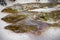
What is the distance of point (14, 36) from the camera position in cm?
117

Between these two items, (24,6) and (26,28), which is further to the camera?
(24,6)

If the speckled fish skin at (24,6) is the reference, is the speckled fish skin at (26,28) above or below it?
below

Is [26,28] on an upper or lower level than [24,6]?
lower

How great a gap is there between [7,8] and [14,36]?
0.31m

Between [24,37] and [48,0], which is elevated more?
[48,0]

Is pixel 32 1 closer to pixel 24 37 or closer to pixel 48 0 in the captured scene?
pixel 48 0

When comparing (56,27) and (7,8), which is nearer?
(56,27)

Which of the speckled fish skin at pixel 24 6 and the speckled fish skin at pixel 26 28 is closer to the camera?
the speckled fish skin at pixel 26 28

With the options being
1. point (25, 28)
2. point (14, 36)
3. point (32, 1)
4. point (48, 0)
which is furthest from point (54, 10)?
point (14, 36)

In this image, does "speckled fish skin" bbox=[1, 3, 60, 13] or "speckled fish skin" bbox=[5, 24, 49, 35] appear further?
"speckled fish skin" bbox=[1, 3, 60, 13]

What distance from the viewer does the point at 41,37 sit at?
45.7 inches

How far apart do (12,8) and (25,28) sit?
0.87 feet

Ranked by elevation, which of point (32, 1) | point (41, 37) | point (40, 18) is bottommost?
point (41, 37)

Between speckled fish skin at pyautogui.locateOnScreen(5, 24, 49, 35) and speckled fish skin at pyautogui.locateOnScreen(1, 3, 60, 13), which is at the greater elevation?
speckled fish skin at pyautogui.locateOnScreen(1, 3, 60, 13)
